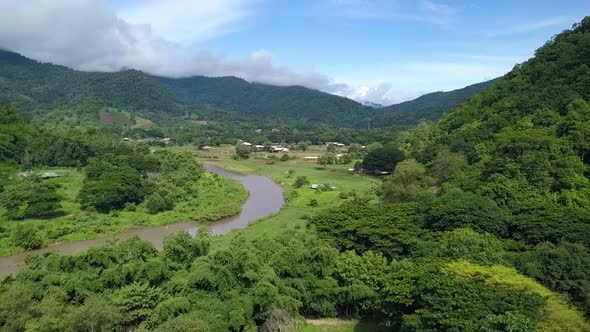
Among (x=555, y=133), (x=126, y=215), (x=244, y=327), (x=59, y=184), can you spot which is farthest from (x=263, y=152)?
(x=244, y=327)

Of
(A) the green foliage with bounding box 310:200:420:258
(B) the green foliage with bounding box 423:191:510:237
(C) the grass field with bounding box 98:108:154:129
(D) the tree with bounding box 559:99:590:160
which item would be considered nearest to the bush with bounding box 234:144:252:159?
(A) the green foliage with bounding box 310:200:420:258

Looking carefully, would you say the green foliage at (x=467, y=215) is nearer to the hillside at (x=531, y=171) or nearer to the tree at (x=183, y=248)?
the hillside at (x=531, y=171)

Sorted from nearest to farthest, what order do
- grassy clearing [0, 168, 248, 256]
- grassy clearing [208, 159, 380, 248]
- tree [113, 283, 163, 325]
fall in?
tree [113, 283, 163, 325] < grassy clearing [0, 168, 248, 256] < grassy clearing [208, 159, 380, 248]

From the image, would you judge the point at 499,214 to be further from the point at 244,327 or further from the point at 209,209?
the point at 209,209

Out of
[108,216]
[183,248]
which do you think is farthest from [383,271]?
→ [108,216]

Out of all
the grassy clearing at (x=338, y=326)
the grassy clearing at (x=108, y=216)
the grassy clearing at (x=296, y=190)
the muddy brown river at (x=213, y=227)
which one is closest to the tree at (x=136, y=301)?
the grassy clearing at (x=338, y=326)

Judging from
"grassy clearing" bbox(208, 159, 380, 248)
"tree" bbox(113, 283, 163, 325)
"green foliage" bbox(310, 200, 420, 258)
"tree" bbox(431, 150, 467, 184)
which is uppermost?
"tree" bbox(431, 150, 467, 184)

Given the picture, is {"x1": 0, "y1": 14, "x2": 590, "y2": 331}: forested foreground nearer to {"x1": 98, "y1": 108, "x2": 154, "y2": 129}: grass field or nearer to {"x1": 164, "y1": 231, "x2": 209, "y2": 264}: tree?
{"x1": 164, "y1": 231, "x2": 209, "y2": 264}: tree
